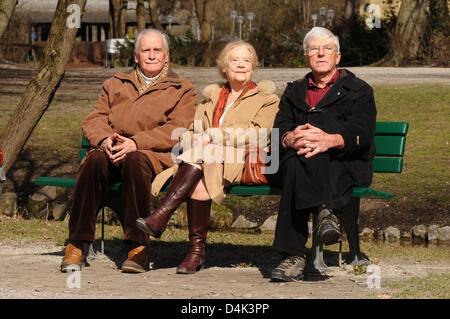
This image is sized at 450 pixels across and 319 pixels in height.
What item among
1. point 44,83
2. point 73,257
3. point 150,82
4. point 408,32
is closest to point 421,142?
point 44,83

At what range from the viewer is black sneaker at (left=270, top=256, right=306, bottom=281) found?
18.2 ft

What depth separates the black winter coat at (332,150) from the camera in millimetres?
5562

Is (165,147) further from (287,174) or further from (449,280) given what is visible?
(449,280)

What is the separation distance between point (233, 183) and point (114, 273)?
1.00 metres

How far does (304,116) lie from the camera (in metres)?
5.92

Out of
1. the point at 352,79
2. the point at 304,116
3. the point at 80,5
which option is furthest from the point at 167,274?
the point at 80,5

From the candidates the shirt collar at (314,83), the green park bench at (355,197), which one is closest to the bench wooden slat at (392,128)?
the green park bench at (355,197)

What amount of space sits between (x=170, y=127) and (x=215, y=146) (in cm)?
51

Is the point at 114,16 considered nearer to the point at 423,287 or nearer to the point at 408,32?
the point at 408,32

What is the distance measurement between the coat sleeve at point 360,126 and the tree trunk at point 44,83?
3.92 m

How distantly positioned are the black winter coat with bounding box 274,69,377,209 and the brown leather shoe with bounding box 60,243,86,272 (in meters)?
1.42

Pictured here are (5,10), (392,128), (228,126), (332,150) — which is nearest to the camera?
(332,150)

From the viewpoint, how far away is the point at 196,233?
5.93 metres

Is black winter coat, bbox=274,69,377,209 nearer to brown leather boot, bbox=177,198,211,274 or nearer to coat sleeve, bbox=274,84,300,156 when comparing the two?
coat sleeve, bbox=274,84,300,156
